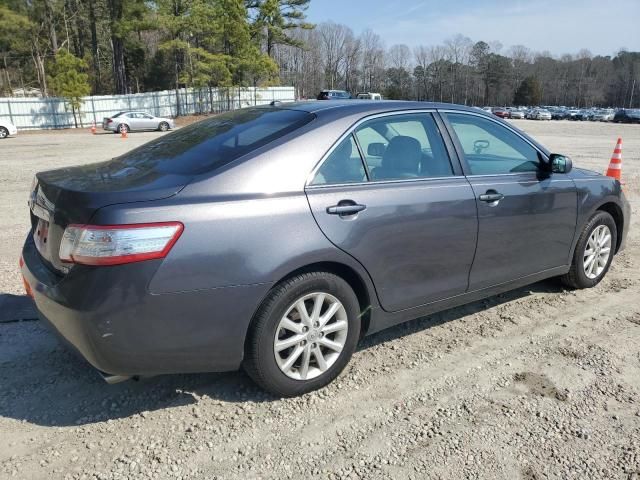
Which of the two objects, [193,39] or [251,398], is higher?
[193,39]

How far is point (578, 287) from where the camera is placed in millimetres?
4637

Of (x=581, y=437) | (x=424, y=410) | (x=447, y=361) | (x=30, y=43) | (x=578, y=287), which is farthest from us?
(x=30, y=43)

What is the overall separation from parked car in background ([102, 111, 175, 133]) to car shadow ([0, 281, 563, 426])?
92.7ft

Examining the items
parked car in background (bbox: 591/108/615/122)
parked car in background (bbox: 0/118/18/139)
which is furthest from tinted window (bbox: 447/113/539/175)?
parked car in background (bbox: 591/108/615/122)

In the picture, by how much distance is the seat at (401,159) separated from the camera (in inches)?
127

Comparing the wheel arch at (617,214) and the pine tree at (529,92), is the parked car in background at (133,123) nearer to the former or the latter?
the wheel arch at (617,214)

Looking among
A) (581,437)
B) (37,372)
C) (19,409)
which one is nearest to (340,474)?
(581,437)

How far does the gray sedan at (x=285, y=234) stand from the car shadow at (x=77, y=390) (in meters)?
0.38

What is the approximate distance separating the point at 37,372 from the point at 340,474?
201cm

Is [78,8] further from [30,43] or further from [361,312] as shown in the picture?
[361,312]

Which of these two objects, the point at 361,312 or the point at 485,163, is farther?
the point at 485,163

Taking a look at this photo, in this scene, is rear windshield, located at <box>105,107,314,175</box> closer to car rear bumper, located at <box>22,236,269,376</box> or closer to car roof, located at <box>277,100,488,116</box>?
car roof, located at <box>277,100,488,116</box>

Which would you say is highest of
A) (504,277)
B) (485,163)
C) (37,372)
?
(485,163)

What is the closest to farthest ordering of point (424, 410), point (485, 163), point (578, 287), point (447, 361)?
point (424, 410) → point (447, 361) → point (485, 163) → point (578, 287)
